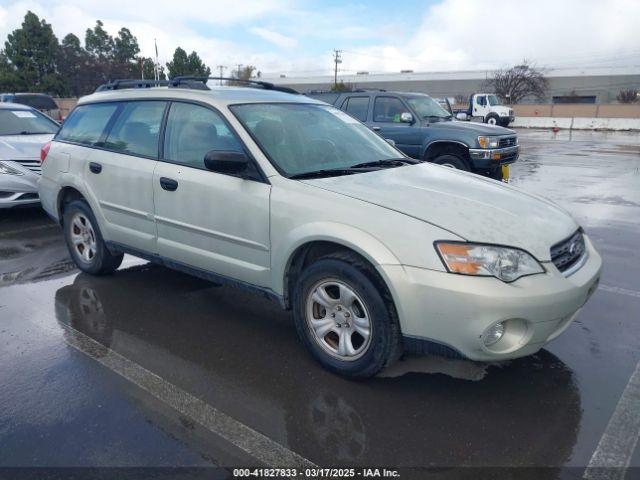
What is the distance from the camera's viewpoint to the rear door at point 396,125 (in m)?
9.86

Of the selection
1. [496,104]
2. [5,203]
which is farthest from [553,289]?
[496,104]

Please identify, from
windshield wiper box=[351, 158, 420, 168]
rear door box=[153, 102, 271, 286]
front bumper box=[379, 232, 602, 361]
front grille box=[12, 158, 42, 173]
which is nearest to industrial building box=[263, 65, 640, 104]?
front grille box=[12, 158, 42, 173]

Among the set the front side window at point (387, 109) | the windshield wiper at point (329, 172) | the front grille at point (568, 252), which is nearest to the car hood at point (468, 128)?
the front side window at point (387, 109)

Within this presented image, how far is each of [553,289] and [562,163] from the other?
45.4ft

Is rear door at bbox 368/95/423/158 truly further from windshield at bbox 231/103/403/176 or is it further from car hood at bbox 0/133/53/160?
car hood at bbox 0/133/53/160

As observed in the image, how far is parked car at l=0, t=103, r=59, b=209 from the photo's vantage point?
23.2ft

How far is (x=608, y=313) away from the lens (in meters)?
4.22

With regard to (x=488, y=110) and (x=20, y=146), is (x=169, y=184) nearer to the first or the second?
(x=20, y=146)

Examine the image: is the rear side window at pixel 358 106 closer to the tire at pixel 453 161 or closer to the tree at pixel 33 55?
the tire at pixel 453 161

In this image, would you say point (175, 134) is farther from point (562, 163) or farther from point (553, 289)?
point (562, 163)

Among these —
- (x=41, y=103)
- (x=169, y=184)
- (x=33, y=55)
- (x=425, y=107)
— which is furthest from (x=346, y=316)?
(x=33, y=55)

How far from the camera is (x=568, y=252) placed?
3.21 meters

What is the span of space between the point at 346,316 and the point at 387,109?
7733mm

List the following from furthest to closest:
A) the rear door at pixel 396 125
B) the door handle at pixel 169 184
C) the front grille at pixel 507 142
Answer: the rear door at pixel 396 125
the front grille at pixel 507 142
the door handle at pixel 169 184
